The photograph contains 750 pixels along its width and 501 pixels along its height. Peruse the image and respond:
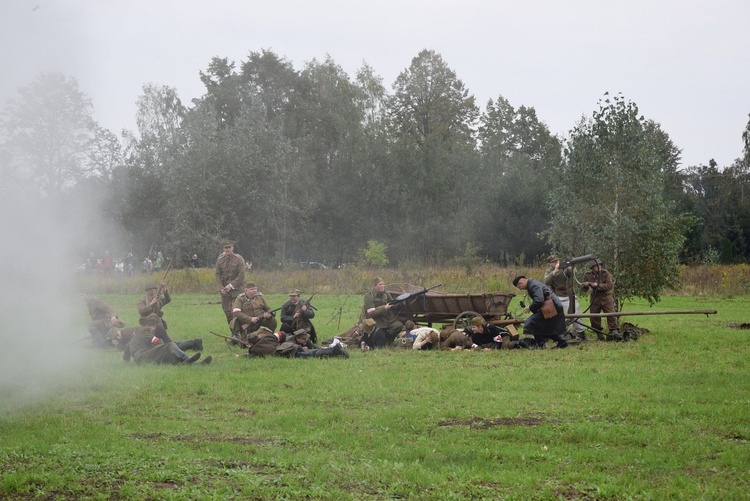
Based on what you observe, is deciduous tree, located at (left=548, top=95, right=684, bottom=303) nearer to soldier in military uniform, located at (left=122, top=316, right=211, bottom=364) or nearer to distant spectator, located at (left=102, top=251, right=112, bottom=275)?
soldier in military uniform, located at (left=122, top=316, right=211, bottom=364)

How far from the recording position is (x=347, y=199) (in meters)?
67.1

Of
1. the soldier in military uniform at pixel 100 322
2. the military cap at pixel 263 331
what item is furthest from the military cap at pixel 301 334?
the soldier in military uniform at pixel 100 322

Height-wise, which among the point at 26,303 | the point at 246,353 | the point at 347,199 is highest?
the point at 347,199

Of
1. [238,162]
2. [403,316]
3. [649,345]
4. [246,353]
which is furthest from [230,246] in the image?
[238,162]

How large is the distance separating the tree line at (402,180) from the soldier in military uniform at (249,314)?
9491mm

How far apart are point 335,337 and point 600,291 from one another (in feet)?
21.3

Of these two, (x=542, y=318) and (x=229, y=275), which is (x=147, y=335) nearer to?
(x=229, y=275)

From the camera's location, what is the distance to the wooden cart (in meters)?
19.1

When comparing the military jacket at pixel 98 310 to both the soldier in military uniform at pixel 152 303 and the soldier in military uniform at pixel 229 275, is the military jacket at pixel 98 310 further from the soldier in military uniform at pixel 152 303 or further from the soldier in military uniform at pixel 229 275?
the soldier in military uniform at pixel 229 275

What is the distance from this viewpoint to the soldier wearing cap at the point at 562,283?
1985 centimetres

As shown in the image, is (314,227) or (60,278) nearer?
(60,278)

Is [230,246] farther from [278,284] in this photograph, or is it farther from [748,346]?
[278,284]

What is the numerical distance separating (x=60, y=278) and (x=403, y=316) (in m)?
8.85

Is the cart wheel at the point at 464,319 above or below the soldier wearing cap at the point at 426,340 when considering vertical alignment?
above
